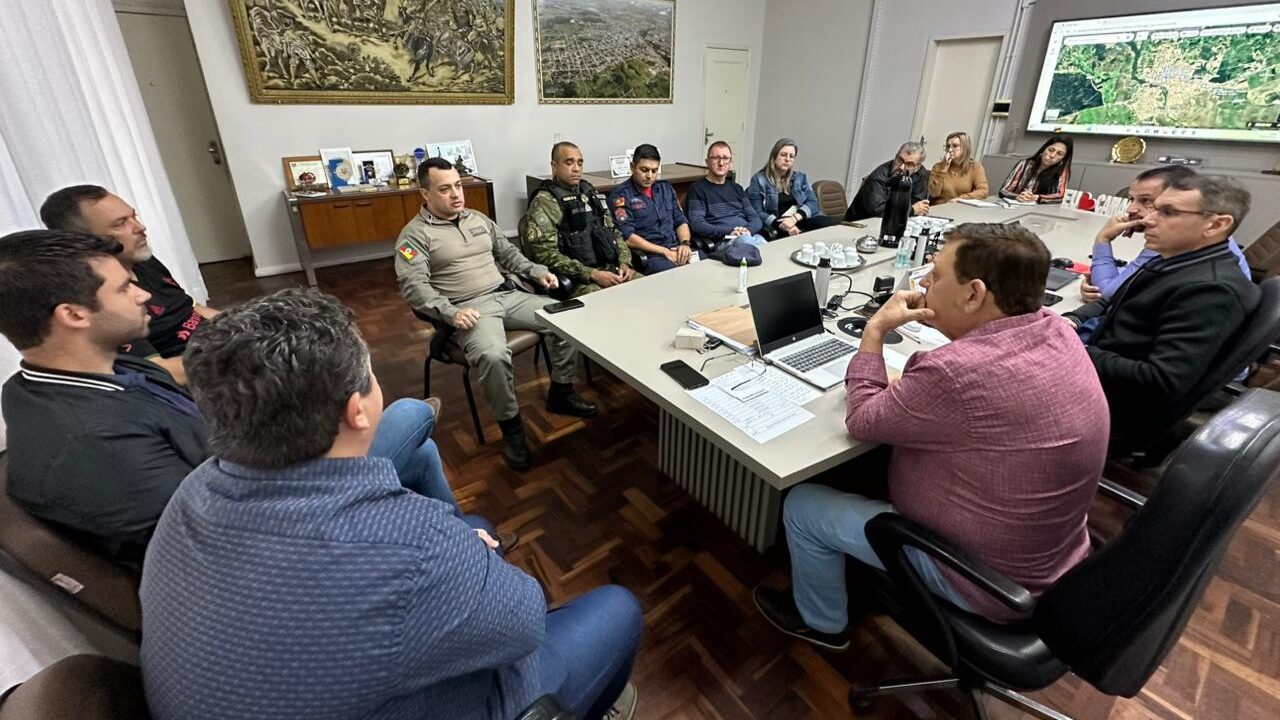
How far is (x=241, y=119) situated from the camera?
410cm

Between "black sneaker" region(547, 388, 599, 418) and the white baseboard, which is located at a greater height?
the white baseboard

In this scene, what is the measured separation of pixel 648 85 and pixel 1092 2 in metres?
4.04

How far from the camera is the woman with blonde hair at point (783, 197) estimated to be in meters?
3.79

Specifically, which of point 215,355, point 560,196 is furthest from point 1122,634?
point 560,196

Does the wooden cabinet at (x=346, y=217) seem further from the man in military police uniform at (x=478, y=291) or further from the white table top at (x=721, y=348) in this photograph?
the white table top at (x=721, y=348)

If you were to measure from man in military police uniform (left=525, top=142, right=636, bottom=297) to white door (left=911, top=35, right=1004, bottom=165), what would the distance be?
450cm

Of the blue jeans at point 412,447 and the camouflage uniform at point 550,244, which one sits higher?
the camouflage uniform at point 550,244

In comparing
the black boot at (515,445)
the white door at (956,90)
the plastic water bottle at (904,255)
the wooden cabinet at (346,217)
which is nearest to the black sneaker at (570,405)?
the black boot at (515,445)

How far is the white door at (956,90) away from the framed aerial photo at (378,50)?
14.1 ft

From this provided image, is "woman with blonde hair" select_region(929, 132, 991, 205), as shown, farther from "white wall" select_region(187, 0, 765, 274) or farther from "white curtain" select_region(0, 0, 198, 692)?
"white curtain" select_region(0, 0, 198, 692)

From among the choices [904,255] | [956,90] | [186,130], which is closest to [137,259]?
[904,255]

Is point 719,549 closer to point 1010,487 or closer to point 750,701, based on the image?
point 750,701

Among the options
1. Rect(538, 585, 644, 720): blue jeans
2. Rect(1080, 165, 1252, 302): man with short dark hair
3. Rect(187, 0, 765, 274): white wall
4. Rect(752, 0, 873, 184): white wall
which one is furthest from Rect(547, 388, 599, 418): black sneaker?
Rect(752, 0, 873, 184): white wall

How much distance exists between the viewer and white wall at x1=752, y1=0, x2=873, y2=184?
606cm
